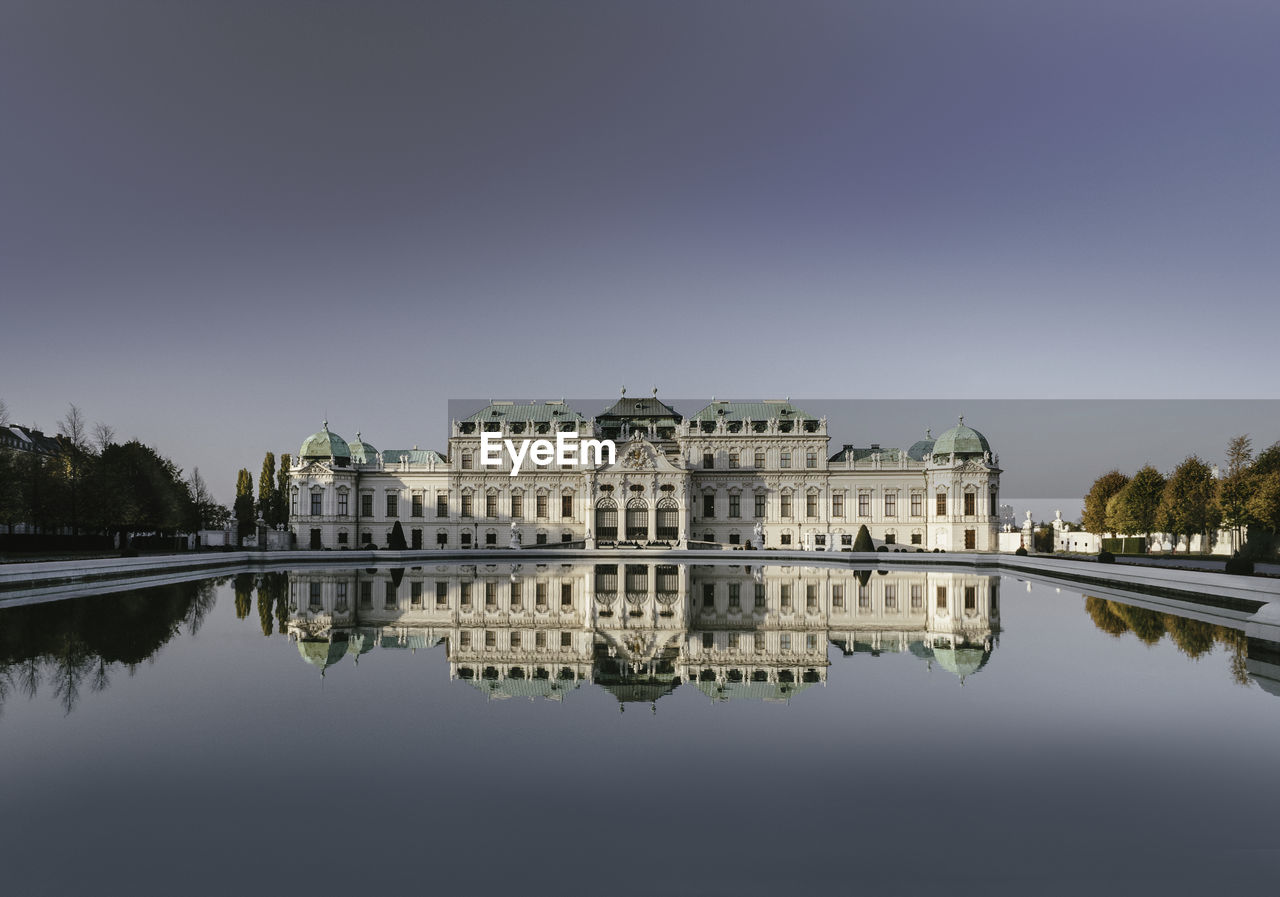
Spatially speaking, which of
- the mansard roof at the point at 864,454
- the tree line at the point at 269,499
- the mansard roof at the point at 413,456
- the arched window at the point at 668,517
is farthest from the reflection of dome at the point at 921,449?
the tree line at the point at 269,499

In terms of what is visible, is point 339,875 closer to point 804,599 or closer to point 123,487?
point 804,599

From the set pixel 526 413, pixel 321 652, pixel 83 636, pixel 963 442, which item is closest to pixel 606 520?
pixel 526 413

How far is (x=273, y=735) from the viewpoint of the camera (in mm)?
11164

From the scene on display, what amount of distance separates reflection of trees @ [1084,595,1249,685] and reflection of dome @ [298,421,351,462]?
6653cm

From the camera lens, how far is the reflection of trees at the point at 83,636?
14328 millimetres

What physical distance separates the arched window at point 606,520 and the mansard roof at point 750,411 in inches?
484

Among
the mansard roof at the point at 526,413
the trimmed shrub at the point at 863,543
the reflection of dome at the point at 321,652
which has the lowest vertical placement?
the trimmed shrub at the point at 863,543

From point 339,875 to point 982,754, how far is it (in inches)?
322

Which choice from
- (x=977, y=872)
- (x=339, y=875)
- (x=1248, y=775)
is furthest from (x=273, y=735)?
(x=1248, y=775)

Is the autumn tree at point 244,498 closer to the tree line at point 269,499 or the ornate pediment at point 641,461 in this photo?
the tree line at point 269,499

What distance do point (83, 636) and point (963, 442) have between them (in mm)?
69768

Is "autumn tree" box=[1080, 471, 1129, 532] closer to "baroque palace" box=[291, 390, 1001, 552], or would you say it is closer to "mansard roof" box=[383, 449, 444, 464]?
"baroque palace" box=[291, 390, 1001, 552]

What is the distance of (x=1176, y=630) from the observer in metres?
21.6

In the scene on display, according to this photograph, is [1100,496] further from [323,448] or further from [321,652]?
[321,652]
